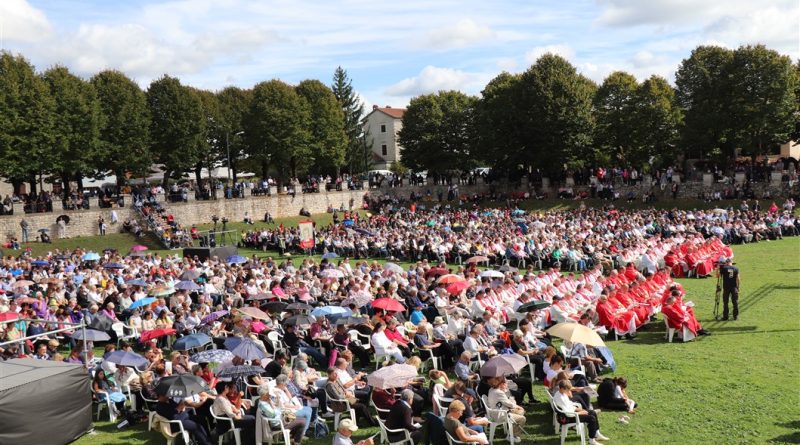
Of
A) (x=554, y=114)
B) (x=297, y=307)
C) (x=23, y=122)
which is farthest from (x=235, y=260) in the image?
(x=554, y=114)

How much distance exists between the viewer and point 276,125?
58.1 meters

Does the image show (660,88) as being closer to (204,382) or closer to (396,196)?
(396,196)

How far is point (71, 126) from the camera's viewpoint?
145 ft

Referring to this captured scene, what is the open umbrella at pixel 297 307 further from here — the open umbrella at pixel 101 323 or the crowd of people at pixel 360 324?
the open umbrella at pixel 101 323

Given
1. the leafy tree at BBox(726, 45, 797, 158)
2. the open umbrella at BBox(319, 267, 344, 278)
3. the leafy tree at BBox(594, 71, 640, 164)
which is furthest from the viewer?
the leafy tree at BBox(594, 71, 640, 164)

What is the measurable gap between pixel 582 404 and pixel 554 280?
8911 mm

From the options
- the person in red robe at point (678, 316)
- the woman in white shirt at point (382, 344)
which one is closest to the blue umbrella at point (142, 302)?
the woman in white shirt at point (382, 344)

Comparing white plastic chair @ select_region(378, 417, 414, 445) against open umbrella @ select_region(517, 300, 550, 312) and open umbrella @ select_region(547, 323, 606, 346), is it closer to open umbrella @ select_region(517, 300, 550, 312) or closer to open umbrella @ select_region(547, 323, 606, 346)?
open umbrella @ select_region(547, 323, 606, 346)

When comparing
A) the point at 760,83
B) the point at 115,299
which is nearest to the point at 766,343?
the point at 115,299

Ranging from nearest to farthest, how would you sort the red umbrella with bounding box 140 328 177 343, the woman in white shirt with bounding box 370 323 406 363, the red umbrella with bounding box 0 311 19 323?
1. the woman in white shirt with bounding box 370 323 406 363
2. the red umbrella with bounding box 140 328 177 343
3. the red umbrella with bounding box 0 311 19 323

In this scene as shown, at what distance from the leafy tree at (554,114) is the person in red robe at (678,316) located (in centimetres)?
3824

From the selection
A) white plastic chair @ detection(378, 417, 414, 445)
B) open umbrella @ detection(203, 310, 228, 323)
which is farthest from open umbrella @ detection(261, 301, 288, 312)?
white plastic chair @ detection(378, 417, 414, 445)

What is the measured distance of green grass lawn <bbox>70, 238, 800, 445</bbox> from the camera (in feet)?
33.1

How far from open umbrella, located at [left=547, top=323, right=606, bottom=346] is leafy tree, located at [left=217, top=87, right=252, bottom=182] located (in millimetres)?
47263
